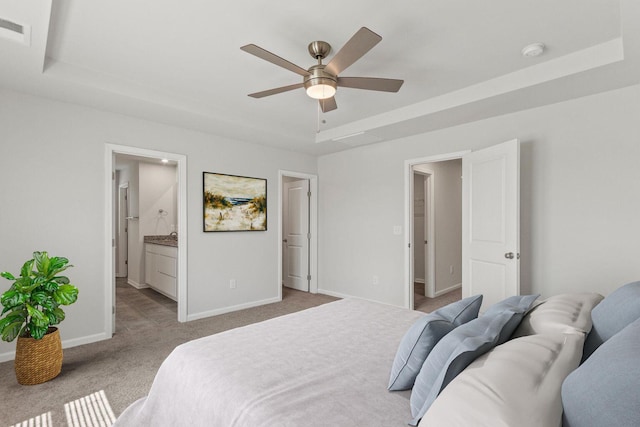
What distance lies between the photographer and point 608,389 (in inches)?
27.1

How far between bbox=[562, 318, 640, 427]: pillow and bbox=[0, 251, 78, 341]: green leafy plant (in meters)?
3.05

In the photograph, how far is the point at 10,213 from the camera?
288cm

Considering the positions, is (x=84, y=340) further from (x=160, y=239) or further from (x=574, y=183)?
(x=574, y=183)

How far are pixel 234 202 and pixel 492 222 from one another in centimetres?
316

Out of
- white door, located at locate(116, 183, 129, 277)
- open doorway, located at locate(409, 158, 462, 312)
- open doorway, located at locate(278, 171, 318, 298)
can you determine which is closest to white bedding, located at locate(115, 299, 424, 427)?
open doorway, located at locate(409, 158, 462, 312)

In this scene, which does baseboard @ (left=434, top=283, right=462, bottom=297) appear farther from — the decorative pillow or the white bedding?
the decorative pillow

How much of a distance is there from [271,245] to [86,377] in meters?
2.74

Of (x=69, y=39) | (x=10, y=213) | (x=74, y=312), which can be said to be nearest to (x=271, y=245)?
(x=74, y=312)

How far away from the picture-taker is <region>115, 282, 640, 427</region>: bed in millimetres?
757

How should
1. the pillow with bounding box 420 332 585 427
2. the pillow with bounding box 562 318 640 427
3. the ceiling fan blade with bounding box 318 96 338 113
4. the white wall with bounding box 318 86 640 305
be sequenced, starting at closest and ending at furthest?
the pillow with bounding box 562 318 640 427 < the pillow with bounding box 420 332 585 427 < the ceiling fan blade with bounding box 318 96 338 113 < the white wall with bounding box 318 86 640 305

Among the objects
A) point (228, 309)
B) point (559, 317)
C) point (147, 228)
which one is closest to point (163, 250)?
point (147, 228)

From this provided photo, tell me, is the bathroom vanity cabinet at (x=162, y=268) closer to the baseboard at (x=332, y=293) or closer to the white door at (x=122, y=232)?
the white door at (x=122, y=232)

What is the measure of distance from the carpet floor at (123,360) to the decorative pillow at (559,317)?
2.42 meters

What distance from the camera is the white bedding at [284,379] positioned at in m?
1.12
